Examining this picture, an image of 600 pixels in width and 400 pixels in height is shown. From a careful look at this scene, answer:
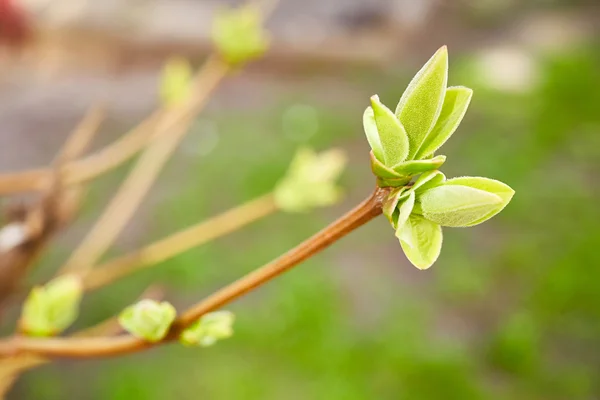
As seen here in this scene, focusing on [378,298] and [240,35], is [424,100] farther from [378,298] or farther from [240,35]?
[378,298]

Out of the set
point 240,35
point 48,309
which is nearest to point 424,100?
point 48,309

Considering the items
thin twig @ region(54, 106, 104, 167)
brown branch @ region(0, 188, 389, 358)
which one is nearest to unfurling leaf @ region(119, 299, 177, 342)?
brown branch @ region(0, 188, 389, 358)

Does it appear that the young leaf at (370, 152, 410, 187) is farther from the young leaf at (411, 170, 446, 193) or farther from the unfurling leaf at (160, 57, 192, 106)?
the unfurling leaf at (160, 57, 192, 106)

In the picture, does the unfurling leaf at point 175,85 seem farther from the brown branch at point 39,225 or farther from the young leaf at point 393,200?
the young leaf at point 393,200

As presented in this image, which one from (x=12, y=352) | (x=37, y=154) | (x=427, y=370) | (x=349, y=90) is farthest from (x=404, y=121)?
(x=349, y=90)

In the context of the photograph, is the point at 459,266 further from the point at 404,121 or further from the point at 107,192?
the point at 404,121

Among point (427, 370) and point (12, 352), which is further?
point (427, 370)
